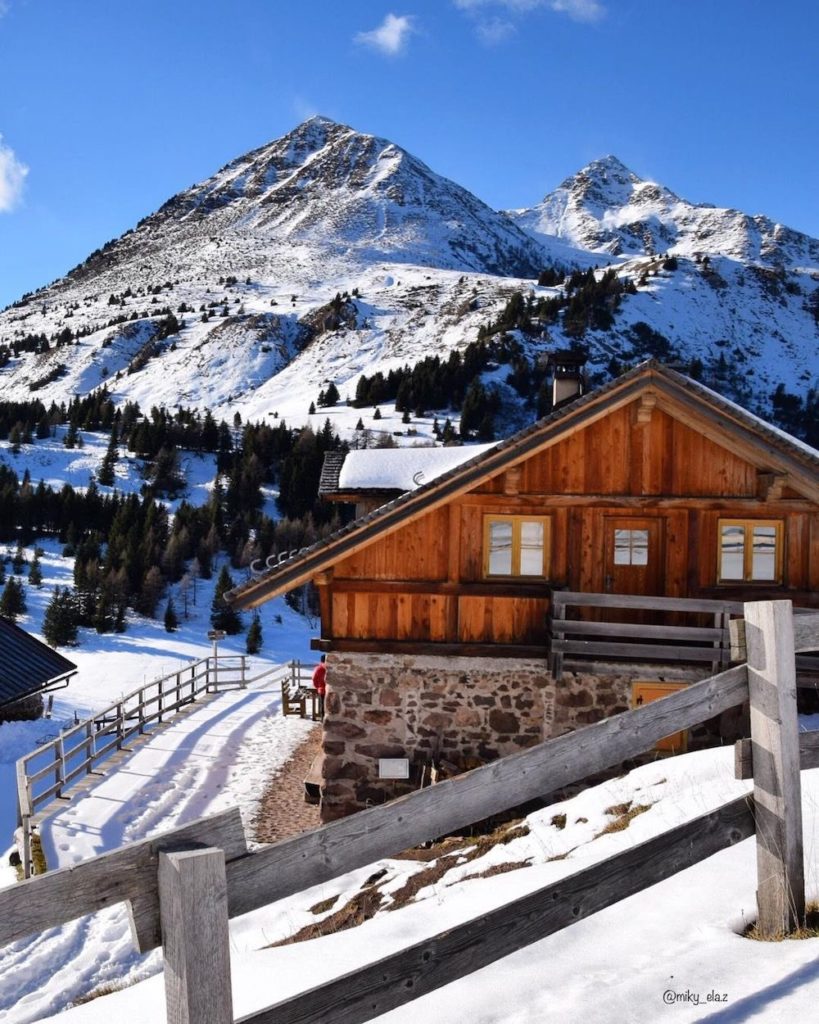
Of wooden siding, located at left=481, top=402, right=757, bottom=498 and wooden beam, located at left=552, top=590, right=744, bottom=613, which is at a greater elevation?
wooden siding, located at left=481, top=402, right=757, bottom=498

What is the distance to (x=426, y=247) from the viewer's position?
174125mm

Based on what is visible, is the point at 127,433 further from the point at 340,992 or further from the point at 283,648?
the point at 340,992

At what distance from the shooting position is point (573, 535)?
39.2 ft

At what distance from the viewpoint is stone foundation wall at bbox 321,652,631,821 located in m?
11.7

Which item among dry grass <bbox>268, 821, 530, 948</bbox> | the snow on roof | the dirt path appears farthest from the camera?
the snow on roof

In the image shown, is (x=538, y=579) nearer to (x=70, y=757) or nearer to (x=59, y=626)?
(x=70, y=757)

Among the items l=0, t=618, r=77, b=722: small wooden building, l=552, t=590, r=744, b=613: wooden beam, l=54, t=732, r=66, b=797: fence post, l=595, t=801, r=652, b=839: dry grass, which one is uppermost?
l=552, t=590, r=744, b=613: wooden beam

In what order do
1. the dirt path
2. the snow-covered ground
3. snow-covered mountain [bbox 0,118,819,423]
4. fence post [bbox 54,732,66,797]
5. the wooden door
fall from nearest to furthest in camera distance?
the snow-covered ground → the wooden door → the dirt path → fence post [bbox 54,732,66,797] → snow-covered mountain [bbox 0,118,819,423]

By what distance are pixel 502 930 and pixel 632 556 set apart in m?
9.69

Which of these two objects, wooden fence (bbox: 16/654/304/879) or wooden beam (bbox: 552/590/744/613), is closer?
wooden beam (bbox: 552/590/744/613)

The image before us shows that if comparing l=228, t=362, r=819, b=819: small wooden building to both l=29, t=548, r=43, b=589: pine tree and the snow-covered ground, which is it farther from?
l=29, t=548, r=43, b=589: pine tree

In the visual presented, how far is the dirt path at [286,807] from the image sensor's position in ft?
39.9

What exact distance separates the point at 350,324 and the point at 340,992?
117489 millimetres

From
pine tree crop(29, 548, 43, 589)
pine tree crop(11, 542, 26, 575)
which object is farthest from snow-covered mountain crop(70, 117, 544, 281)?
pine tree crop(29, 548, 43, 589)
